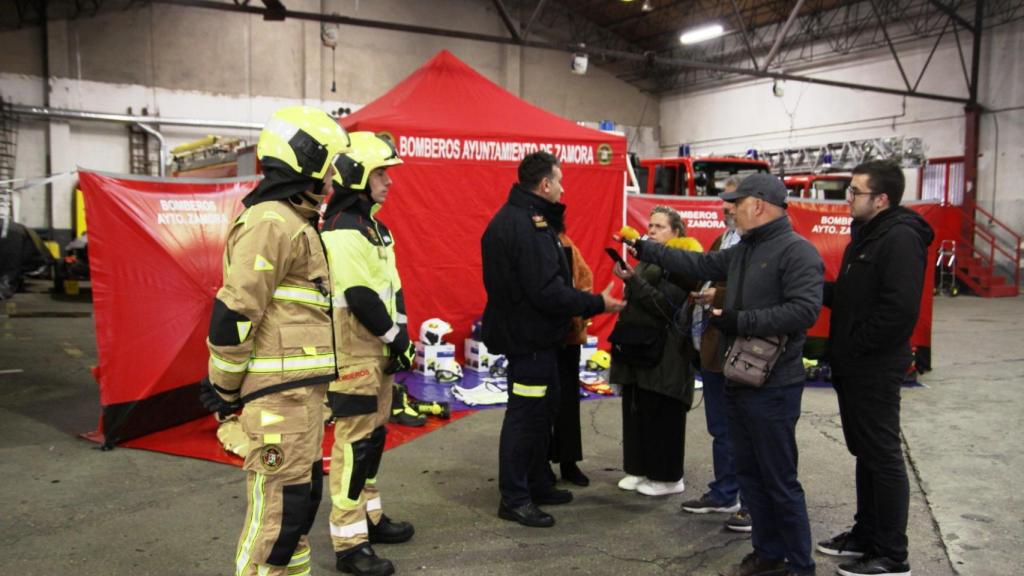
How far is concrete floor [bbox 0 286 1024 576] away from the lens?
3.67 metres

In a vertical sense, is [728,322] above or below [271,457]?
above

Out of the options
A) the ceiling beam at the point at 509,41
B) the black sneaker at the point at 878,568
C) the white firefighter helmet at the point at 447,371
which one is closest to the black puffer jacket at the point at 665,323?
the black sneaker at the point at 878,568

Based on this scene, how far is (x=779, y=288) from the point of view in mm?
3271

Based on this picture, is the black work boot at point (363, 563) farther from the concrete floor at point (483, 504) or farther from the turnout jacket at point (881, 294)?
the turnout jacket at point (881, 294)

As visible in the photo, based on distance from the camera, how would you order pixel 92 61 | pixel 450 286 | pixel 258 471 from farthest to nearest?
pixel 92 61 → pixel 450 286 → pixel 258 471

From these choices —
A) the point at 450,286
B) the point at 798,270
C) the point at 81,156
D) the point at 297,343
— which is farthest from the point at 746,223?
the point at 81,156

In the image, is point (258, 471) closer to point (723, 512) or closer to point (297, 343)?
point (297, 343)

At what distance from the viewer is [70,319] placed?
12.4 meters

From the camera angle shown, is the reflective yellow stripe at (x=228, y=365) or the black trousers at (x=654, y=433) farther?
the black trousers at (x=654, y=433)

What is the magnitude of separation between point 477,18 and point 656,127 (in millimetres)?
8366

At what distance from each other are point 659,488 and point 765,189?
2.12m

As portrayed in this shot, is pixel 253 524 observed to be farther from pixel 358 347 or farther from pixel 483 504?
pixel 483 504

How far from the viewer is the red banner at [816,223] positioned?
831 centimetres

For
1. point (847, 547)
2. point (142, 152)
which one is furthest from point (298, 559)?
point (142, 152)
